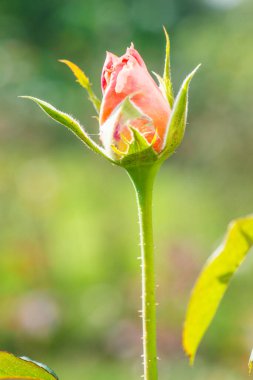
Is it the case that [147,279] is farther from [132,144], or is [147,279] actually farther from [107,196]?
[107,196]

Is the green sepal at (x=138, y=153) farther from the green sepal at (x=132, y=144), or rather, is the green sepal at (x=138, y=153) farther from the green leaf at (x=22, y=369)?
the green leaf at (x=22, y=369)

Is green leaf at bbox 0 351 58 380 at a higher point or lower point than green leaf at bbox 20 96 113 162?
lower

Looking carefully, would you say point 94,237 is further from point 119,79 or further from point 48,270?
point 119,79

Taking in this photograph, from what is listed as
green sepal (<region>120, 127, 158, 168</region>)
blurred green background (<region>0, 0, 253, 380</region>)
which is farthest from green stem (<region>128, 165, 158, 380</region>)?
blurred green background (<region>0, 0, 253, 380</region>)

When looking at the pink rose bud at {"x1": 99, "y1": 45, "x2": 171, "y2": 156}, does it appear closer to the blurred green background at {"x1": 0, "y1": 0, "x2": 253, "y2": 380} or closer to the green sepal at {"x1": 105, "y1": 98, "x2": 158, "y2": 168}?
the green sepal at {"x1": 105, "y1": 98, "x2": 158, "y2": 168}

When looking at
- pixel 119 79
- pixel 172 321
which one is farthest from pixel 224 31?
pixel 119 79
